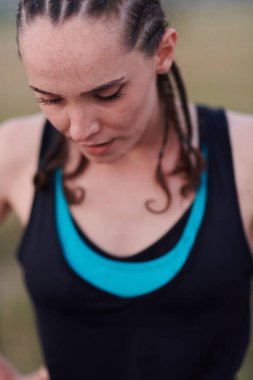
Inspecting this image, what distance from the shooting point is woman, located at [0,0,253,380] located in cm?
189

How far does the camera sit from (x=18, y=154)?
2133mm

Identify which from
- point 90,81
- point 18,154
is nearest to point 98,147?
point 90,81

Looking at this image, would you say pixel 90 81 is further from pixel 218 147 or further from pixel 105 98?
pixel 218 147

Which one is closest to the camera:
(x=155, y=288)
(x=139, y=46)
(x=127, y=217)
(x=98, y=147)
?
(x=139, y=46)

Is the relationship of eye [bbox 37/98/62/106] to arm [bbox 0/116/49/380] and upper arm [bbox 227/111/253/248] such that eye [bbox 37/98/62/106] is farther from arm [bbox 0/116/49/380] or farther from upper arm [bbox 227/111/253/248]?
upper arm [bbox 227/111/253/248]

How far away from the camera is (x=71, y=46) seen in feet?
4.97

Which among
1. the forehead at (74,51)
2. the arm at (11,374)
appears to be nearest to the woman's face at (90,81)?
the forehead at (74,51)

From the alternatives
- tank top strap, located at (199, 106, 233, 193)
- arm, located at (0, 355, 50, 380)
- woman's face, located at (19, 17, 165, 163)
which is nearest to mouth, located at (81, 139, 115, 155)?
woman's face, located at (19, 17, 165, 163)

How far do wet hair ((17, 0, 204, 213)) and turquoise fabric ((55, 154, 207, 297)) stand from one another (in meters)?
0.09

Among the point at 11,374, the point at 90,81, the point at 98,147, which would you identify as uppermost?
the point at 90,81

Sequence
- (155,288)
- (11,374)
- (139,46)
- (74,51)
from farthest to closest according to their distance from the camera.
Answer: (11,374)
(155,288)
(139,46)
(74,51)

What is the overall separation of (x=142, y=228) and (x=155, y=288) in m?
0.19

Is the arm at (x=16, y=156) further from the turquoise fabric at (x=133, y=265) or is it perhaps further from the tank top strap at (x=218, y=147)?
the tank top strap at (x=218, y=147)

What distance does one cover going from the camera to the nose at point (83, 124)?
5.40 feet
